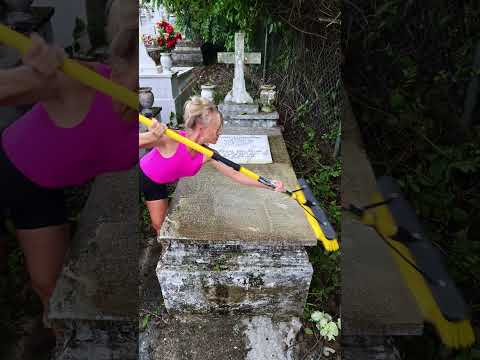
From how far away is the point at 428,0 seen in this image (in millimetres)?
288

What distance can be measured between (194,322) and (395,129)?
0.93 m

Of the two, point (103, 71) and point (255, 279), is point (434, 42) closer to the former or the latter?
point (103, 71)

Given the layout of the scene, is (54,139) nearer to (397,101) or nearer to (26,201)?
(26,201)

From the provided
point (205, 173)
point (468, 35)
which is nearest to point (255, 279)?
point (205, 173)

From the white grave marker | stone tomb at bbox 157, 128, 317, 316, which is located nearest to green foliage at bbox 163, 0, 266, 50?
the white grave marker

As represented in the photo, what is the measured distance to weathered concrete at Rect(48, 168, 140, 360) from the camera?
1.35 ft

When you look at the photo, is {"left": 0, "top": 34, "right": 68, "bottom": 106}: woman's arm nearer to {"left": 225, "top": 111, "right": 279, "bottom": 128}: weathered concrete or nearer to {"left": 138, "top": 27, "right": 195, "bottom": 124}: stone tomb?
{"left": 138, "top": 27, "right": 195, "bottom": 124}: stone tomb

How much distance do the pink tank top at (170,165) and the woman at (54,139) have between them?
0.36m

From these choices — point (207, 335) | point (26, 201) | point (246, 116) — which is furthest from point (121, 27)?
point (207, 335)

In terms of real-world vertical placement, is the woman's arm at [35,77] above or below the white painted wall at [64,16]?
below

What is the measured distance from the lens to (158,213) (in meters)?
0.89

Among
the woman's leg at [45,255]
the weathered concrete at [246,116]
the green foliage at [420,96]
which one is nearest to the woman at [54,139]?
the woman's leg at [45,255]

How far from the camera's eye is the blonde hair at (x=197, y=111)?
794 millimetres

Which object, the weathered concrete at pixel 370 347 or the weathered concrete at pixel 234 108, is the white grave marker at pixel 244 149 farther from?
the weathered concrete at pixel 370 347
